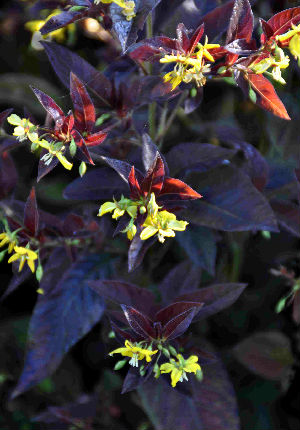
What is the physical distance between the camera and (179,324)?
0.77 metres

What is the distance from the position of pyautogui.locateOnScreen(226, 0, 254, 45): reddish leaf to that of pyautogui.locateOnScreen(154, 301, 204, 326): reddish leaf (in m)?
0.39

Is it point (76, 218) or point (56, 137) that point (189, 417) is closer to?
point (76, 218)

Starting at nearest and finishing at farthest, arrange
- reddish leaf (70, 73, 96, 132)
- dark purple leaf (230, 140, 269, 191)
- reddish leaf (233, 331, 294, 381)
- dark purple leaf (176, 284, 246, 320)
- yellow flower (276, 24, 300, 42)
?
yellow flower (276, 24, 300, 42)
reddish leaf (70, 73, 96, 132)
dark purple leaf (176, 284, 246, 320)
dark purple leaf (230, 140, 269, 191)
reddish leaf (233, 331, 294, 381)

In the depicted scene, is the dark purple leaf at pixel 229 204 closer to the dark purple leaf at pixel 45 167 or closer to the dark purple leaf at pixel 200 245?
the dark purple leaf at pixel 200 245

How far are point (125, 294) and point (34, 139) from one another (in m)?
0.34

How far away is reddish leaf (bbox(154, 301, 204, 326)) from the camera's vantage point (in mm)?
832

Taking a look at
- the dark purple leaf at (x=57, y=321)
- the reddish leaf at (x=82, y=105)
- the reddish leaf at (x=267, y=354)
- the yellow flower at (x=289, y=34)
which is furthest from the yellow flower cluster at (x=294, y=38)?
the reddish leaf at (x=267, y=354)

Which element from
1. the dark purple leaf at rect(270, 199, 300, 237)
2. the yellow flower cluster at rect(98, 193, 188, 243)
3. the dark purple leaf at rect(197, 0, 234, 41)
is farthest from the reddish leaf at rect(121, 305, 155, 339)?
the dark purple leaf at rect(197, 0, 234, 41)

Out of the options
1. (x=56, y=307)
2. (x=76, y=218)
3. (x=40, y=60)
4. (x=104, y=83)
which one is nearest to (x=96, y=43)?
(x=40, y=60)

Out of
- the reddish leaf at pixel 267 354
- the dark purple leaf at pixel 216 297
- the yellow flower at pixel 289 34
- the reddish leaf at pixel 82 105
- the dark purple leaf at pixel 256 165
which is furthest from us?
the reddish leaf at pixel 267 354

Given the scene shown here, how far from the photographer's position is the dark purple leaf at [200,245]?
38.1 inches

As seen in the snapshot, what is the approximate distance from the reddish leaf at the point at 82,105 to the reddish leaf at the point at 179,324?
1.00ft

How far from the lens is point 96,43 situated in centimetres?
128

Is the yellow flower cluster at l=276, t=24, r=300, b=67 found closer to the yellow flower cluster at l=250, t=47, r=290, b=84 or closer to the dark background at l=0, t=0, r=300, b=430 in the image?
the yellow flower cluster at l=250, t=47, r=290, b=84
